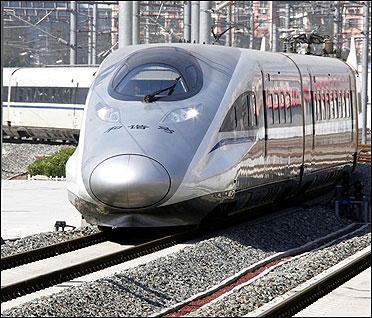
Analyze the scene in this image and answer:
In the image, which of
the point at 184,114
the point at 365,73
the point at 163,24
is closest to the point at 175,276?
the point at 184,114

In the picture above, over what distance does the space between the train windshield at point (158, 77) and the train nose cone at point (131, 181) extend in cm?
118

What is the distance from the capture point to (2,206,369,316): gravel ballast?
971cm

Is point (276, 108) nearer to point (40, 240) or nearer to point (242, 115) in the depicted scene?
point (242, 115)

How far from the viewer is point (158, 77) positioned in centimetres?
1384

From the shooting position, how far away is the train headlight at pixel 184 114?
1327 cm

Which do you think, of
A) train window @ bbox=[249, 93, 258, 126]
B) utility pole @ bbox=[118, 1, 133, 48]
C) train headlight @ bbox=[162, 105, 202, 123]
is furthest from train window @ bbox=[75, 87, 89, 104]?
train headlight @ bbox=[162, 105, 202, 123]

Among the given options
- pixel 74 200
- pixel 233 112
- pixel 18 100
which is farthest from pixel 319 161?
pixel 18 100

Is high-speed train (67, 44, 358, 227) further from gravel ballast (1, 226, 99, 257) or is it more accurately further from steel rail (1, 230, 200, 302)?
gravel ballast (1, 226, 99, 257)

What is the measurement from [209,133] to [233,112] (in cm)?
86

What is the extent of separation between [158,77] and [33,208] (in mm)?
5561

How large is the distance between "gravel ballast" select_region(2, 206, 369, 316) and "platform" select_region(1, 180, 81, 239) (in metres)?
2.79

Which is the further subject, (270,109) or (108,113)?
(270,109)

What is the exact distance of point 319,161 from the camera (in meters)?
18.5

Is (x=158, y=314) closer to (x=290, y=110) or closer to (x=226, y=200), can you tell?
(x=226, y=200)
